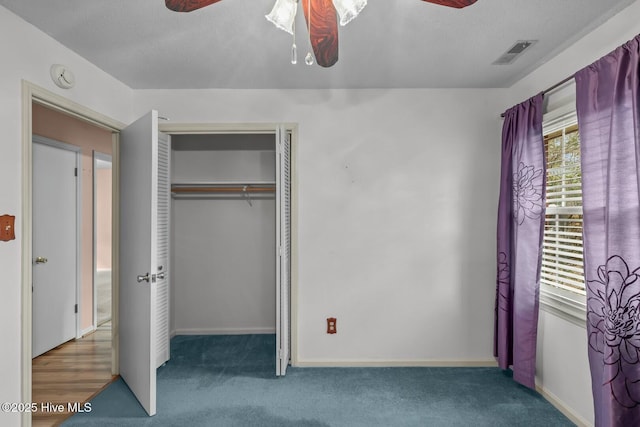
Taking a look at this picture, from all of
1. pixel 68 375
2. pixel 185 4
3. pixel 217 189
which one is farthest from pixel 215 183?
pixel 185 4

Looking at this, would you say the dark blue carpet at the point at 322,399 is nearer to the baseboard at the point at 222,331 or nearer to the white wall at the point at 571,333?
the white wall at the point at 571,333

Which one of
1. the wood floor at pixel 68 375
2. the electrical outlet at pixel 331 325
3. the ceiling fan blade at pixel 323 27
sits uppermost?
the ceiling fan blade at pixel 323 27

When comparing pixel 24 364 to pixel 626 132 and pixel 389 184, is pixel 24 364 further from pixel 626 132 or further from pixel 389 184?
pixel 626 132

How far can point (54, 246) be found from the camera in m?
3.56

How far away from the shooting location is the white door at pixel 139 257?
2357 mm

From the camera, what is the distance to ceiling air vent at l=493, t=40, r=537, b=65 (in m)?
2.25

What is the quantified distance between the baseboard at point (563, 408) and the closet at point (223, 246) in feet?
8.54

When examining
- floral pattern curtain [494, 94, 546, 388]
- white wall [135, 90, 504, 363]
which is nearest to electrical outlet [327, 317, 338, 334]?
white wall [135, 90, 504, 363]

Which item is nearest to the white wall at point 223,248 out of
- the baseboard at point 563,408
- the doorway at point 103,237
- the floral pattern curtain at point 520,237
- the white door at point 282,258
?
the white door at point 282,258

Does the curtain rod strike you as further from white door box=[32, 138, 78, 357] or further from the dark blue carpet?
white door box=[32, 138, 78, 357]

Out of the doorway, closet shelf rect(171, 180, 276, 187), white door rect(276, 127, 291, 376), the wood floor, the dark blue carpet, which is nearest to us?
the dark blue carpet

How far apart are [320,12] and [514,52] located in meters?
1.74

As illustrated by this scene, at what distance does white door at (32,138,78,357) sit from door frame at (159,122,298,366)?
1.41 metres

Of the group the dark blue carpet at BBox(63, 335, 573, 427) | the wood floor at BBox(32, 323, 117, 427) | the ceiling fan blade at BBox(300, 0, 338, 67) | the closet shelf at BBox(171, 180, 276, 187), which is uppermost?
the ceiling fan blade at BBox(300, 0, 338, 67)
